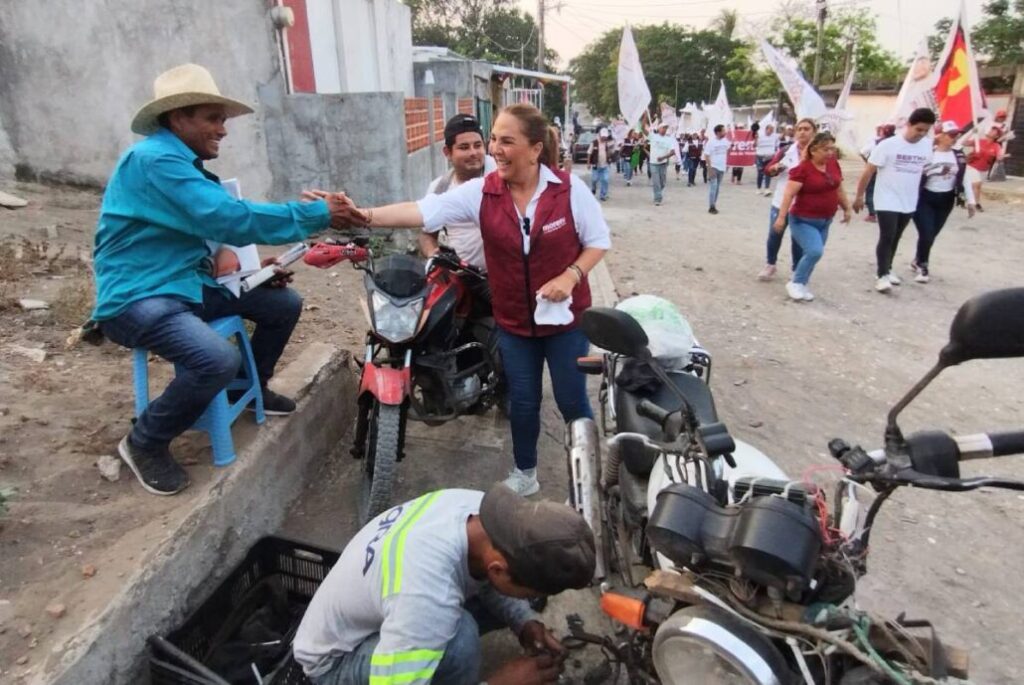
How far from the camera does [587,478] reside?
249cm

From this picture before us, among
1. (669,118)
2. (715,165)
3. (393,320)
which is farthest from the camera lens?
(669,118)

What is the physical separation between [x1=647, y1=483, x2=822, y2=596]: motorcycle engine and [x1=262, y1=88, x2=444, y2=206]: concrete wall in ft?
21.1

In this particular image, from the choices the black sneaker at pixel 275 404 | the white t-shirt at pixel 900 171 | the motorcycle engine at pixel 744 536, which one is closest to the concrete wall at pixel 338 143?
the black sneaker at pixel 275 404

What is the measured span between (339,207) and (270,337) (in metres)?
0.80

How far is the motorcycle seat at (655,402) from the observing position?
7.59ft

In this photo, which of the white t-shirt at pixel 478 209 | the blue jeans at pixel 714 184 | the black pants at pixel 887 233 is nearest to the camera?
the white t-shirt at pixel 478 209

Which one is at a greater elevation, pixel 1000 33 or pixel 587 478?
pixel 1000 33

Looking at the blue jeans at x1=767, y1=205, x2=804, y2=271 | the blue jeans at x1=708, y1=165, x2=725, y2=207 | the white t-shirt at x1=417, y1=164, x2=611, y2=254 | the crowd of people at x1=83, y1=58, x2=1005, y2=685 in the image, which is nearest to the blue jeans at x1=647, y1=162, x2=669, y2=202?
the blue jeans at x1=708, y1=165, x2=725, y2=207

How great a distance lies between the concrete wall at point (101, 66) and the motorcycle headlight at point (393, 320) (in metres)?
4.90

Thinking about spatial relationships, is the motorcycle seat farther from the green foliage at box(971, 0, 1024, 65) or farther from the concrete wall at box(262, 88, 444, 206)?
the green foliage at box(971, 0, 1024, 65)

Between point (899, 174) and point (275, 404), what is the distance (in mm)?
6487

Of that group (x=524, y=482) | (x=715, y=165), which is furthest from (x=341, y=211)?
(x=715, y=165)

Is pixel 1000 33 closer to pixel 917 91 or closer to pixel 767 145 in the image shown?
pixel 767 145

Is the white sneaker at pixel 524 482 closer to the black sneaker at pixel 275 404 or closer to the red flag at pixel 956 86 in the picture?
the black sneaker at pixel 275 404
